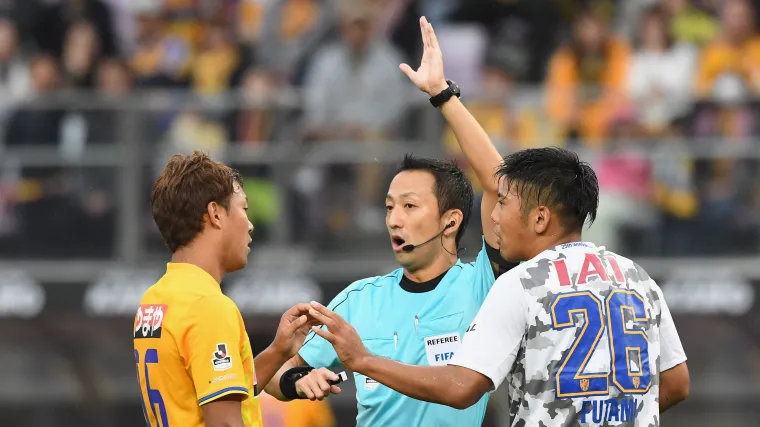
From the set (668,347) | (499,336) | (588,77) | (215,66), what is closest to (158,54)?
(215,66)

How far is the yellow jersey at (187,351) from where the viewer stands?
12.5 ft

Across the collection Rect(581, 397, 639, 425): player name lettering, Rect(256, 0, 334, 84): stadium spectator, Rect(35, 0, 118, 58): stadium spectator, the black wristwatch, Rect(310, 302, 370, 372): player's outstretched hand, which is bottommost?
Rect(581, 397, 639, 425): player name lettering

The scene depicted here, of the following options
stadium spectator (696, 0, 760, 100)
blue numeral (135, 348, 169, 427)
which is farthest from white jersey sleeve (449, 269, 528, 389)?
stadium spectator (696, 0, 760, 100)

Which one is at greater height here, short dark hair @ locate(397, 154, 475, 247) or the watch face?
the watch face

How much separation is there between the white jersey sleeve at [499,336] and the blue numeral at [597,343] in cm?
11

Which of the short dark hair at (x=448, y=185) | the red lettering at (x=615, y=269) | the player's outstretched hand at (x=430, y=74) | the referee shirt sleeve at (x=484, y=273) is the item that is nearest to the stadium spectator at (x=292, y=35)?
the short dark hair at (x=448, y=185)

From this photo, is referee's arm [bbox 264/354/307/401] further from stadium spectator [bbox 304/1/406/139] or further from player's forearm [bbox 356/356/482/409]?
stadium spectator [bbox 304/1/406/139]

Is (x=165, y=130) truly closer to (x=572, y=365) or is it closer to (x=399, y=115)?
(x=399, y=115)

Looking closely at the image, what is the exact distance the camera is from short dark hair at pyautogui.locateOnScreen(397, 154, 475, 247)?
16.3ft

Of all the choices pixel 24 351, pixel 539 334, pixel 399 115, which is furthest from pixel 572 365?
pixel 24 351

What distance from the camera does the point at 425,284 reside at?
4895 mm

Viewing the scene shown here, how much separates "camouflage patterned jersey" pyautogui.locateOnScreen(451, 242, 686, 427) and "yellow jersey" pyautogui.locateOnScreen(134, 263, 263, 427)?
2.35 feet

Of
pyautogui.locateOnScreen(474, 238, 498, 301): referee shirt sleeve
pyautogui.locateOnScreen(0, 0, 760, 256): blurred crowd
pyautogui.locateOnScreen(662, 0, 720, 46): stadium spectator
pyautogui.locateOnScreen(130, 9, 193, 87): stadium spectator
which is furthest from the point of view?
pyautogui.locateOnScreen(130, 9, 193, 87): stadium spectator

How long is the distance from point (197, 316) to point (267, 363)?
656 mm
